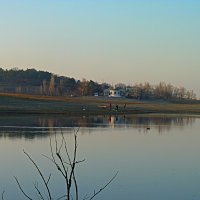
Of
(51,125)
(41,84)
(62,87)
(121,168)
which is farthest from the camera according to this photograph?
(41,84)

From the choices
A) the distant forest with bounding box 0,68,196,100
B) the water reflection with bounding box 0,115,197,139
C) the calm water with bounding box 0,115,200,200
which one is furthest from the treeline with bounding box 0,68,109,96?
the calm water with bounding box 0,115,200,200

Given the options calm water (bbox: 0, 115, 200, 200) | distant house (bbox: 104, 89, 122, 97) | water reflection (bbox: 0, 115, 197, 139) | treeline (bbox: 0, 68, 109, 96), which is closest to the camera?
calm water (bbox: 0, 115, 200, 200)

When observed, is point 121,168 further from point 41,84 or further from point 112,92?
point 41,84

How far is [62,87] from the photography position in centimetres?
13850

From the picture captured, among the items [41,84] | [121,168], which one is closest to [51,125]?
[121,168]

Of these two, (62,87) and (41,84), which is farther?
(41,84)

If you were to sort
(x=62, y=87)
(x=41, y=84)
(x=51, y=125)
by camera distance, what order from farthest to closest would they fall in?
(x=41, y=84), (x=62, y=87), (x=51, y=125)

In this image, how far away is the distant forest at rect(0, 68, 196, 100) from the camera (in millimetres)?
132150

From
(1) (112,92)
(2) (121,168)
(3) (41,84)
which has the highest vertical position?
(3) (41,84)

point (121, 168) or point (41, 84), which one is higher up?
point (41, 84)

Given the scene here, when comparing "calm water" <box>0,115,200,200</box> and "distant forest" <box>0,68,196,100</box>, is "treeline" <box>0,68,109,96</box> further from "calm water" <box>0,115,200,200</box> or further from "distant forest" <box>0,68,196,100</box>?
"calm water" <box>0,115,200,200</box>

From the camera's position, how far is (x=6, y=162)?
51.9 feet

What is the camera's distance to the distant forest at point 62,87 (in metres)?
132

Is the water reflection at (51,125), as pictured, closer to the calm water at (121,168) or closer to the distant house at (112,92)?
the calm water at (121,168)
